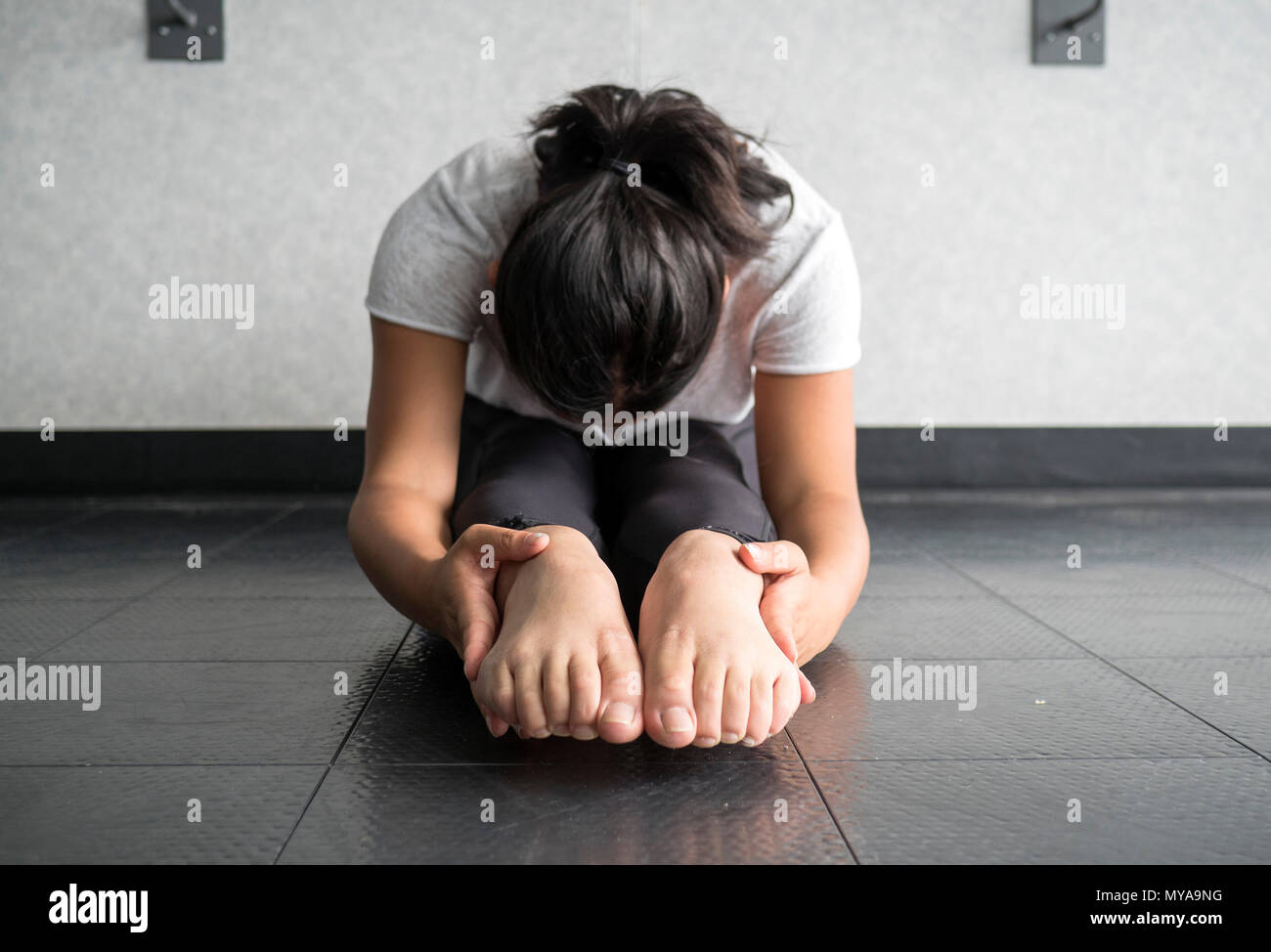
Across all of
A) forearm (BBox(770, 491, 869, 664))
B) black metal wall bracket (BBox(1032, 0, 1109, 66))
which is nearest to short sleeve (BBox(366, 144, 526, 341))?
forearm (BBox(770, 491, 869, 664))

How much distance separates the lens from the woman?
2.74 ft

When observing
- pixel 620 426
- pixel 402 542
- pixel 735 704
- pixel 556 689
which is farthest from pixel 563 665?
pixel 620 426

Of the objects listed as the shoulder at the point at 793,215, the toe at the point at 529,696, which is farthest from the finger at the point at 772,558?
the shoulder at the point at 793,215

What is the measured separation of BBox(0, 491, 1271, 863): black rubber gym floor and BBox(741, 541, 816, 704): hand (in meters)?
0.09

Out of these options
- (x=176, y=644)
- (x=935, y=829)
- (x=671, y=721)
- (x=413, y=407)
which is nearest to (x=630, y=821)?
(x=671, y=721)

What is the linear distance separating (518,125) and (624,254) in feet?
6.02

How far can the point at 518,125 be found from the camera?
8.54 feet

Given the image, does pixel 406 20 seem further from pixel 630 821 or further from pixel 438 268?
pixel 630 821

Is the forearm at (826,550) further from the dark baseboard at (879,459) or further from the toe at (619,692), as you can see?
the dark baseboard at (879,459)

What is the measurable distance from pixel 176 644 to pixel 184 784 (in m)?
0.45

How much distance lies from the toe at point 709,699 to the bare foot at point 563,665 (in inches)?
1.7

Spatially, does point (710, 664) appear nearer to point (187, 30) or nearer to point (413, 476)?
→ point (413, 476)

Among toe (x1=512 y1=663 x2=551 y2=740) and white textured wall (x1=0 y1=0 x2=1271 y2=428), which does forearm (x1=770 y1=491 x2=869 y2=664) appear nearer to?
toe (x1=512 y1=663 x2=551 y2=740)
